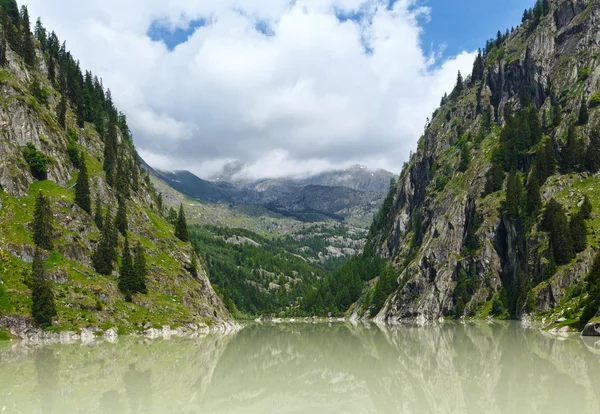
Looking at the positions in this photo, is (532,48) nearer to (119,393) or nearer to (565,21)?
(565,21)

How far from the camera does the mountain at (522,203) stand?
9569 cm

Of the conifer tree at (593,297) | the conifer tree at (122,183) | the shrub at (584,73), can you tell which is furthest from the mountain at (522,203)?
the conifer tree at (122,183)

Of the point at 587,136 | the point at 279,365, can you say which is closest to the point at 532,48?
the point at 587,136

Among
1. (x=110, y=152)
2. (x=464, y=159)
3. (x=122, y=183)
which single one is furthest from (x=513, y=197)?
(x=110, y=152)

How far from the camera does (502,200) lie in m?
133

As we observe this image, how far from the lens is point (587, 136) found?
398 ft

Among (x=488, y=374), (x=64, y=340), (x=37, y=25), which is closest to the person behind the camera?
(x=488, y=374)

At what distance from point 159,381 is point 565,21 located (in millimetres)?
199761

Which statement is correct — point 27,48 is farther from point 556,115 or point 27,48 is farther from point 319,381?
point 556,115

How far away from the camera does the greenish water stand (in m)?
24.7

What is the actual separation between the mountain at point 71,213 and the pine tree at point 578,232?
3266 inches

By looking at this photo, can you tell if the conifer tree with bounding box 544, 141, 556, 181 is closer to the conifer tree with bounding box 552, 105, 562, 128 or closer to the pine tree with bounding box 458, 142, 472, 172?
the conifer tree with bounding box 552, 105, 562, 128

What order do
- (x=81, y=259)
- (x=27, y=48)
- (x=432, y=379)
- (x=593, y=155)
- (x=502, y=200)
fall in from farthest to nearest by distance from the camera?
(x=27, y=48)
(x=502, y=200)
(x=593, y=155)
(x=81, y=259)
(x=432, y=379)

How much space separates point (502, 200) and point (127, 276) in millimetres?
102871
